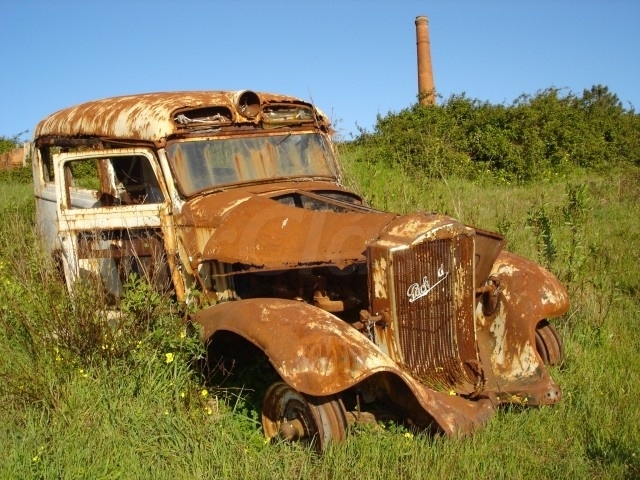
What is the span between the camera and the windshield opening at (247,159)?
183 inches

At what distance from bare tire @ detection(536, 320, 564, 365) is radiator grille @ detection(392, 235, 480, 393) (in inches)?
40.7

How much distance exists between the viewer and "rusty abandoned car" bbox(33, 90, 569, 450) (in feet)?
11.5

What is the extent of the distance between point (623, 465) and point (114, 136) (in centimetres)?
395

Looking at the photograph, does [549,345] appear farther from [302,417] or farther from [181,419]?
[181,419]

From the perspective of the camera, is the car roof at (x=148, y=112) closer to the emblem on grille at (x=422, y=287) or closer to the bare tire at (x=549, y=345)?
the emblem on grille at (x=422, y=287)

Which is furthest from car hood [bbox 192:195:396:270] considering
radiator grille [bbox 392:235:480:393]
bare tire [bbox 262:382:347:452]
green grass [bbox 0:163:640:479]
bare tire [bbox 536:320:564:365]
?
bare tire [bbox 536:320:564:365]

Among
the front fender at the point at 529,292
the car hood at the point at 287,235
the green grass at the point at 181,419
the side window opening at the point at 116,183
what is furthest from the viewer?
the side window opening at the point at 116,183

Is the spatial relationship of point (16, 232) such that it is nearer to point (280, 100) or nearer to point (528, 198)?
point (280, 100)

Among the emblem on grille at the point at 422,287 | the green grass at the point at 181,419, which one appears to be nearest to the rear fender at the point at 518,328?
the green grass at the point at 181,419

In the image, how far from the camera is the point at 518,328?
4391 mm

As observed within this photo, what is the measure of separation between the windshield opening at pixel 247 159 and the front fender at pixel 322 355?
1297 millimetres

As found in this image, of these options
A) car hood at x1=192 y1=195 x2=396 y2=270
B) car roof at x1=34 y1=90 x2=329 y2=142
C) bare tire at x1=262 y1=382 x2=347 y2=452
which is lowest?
bare tire at x1=262 y1=382 x2=347 y2=452

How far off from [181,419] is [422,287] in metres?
1.54

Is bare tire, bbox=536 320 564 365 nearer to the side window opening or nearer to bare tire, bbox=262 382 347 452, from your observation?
bare tire, bbox=262 382 347 452
